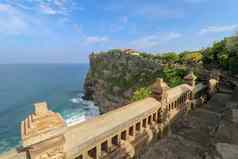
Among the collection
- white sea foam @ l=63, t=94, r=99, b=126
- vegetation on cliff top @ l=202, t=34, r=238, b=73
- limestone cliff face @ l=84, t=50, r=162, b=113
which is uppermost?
vegetation on cliff top @ l=202, t=34, r=238, b=73

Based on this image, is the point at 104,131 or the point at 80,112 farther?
the point at 80,112

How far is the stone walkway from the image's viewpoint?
389 centimetres

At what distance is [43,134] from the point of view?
3107 mm

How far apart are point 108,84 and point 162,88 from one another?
148 ft

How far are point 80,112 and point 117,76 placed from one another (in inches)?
649

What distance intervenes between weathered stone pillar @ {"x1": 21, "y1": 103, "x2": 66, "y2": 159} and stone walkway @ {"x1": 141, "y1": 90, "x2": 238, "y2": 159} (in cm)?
359

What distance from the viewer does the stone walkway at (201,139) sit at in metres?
3.89

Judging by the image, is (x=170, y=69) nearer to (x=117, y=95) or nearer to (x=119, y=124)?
(x=117, y=95)

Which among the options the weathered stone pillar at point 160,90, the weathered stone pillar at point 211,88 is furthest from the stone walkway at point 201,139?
the weathered stone pillar at point 211,88

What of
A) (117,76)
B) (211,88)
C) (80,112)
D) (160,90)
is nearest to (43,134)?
(160,90)

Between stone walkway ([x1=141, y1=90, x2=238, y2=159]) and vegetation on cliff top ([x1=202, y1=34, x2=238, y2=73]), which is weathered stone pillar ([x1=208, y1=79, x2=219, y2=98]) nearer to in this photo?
stone walkway ([x1=141, y1=90, x2=238, y2=159])

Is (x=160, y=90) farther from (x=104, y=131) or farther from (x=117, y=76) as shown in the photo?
(x=117, y=76)

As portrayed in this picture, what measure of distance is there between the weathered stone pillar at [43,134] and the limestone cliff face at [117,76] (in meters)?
34.9

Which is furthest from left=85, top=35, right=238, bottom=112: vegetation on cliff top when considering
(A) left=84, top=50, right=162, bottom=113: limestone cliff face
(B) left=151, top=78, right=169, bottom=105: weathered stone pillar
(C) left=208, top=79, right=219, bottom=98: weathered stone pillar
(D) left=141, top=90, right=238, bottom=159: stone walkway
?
(B) left=151, top=78, right=169, bottom=105: weathered stone pillar
